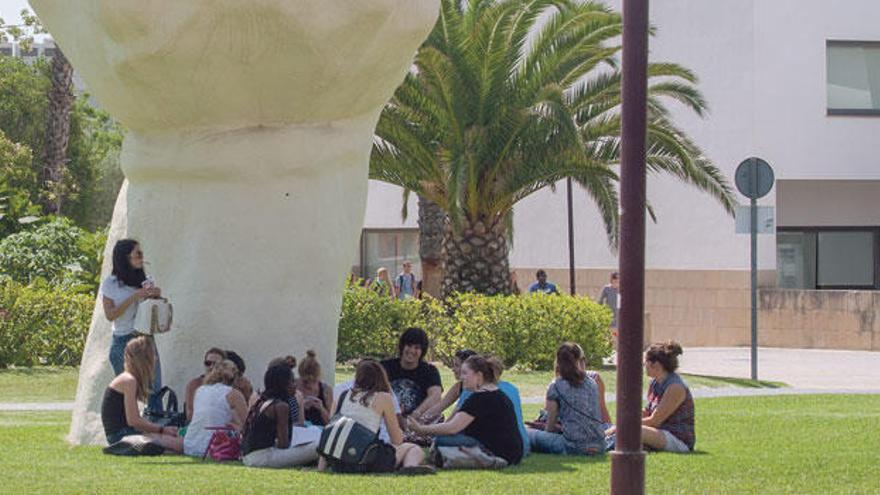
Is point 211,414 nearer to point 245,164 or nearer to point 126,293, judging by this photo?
point 126,293

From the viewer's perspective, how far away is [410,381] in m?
13.4

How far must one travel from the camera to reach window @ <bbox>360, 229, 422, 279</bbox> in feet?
125

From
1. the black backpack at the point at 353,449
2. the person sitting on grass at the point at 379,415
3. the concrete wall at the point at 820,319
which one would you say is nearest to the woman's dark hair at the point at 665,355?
the person sitting on grass at the point at 379,415

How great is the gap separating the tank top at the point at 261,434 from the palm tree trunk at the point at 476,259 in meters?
13.1

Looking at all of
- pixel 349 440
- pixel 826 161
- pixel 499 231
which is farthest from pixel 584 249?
pixel 349 440

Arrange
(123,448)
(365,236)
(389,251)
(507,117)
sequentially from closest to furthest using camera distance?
(123,448)
(507,117)
(389,251)
(365,236)

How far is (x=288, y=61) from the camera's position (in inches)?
510

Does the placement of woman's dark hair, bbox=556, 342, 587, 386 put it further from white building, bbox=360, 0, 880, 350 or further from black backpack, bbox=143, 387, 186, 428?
white building, bbox=360, 0, 880, 350

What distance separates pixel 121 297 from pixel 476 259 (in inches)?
480

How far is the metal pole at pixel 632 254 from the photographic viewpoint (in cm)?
938

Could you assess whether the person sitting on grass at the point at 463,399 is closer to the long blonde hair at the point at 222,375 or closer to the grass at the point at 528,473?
the grass at the point at 528,473

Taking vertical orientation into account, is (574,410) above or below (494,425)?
above

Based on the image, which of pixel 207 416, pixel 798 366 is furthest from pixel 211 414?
pixel 798 366

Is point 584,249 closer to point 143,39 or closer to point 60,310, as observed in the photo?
point 60,310
